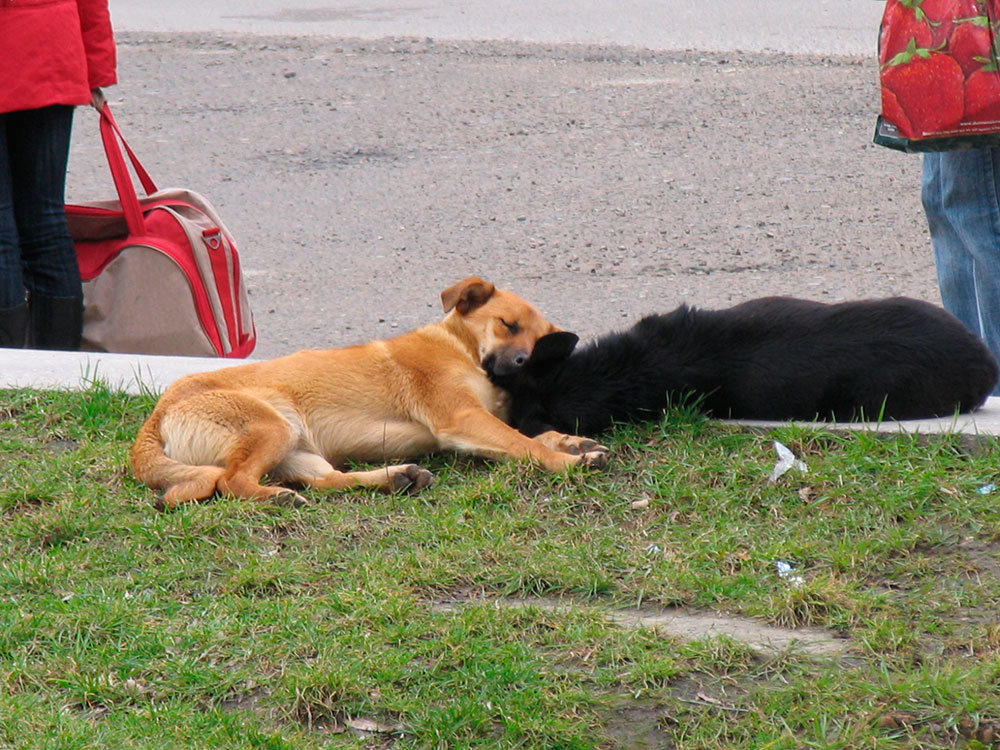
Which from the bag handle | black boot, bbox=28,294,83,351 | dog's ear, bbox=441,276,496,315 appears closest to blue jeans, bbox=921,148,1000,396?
dog's ear, bbox=441,276,496,315

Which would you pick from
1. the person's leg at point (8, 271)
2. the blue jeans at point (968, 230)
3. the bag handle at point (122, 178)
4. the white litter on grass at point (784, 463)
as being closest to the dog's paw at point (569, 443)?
the white litter on grass at point (784, 463)

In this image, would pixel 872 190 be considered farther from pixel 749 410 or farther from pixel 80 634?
pixel 80 634

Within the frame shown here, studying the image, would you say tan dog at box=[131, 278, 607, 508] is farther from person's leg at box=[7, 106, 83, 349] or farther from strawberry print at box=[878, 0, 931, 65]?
strawberry print at box=[878, 0, 931, 65]

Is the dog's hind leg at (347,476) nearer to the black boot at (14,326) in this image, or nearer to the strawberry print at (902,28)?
the black boot at (14,326)

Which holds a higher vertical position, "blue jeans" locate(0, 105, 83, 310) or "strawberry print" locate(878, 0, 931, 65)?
"strawberry print" locate(878, 0, 931, 65)

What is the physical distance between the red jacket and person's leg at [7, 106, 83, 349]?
0.38ft

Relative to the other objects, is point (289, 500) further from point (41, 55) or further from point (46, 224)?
point (41, 55)

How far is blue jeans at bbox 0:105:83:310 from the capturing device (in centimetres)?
487

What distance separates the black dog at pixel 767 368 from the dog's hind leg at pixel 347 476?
20.3 inches

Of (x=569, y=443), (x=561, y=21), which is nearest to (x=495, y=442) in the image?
(x=569, y=443)

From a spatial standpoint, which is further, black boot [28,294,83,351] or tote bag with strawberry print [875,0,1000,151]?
black boot [28,294,83,351]

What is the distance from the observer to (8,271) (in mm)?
4930

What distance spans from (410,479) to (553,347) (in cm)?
69

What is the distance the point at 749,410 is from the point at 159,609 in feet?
6.53
